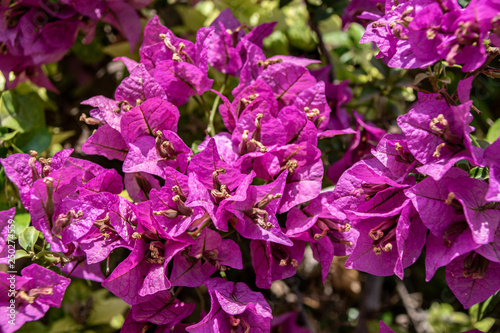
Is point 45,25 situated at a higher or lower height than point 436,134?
higher

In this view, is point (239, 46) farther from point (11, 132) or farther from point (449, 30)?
point (11, 132)

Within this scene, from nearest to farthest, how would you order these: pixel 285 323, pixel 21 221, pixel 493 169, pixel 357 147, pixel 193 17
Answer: pixel 493 169 < pixel 21 221 < pixel 357 147 < pixel 285 323 < pixel 193 17

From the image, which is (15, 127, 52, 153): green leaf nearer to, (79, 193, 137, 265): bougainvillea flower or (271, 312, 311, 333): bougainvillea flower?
(79, 193, 137, 265): bougainvillea flower

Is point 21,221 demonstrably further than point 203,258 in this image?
Yes

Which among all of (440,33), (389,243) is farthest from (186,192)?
(440,33)

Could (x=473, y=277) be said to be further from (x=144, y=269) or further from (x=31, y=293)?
(x=31, y=293)

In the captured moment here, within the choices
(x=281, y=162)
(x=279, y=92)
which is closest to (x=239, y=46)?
(x=279, y=92)

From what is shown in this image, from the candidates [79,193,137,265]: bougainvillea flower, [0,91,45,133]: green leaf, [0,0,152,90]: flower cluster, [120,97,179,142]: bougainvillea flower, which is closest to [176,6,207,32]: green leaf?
[0,0,152,90]: flower cluster
